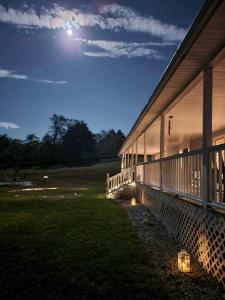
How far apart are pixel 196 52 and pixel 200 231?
2.92 m

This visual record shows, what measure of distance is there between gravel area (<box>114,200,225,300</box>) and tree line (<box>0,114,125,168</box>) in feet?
119

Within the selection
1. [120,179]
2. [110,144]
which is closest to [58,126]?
[110,144]

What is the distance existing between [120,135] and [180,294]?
4024 inches

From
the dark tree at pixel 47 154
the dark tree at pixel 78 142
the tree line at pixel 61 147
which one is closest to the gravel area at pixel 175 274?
the tree line at pixel 61 147

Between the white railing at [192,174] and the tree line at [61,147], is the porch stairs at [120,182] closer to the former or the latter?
the white railing at [192,174]

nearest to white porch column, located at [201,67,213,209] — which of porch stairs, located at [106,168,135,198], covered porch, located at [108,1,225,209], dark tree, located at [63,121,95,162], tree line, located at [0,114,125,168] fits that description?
Answer: covered porch, located at [108,1,225,209]

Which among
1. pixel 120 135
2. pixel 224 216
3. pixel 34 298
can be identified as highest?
pixel 120 135

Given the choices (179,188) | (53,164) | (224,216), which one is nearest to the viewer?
(224,216)

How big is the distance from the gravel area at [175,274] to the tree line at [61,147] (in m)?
36.1

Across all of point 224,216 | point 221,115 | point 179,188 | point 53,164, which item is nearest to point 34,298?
point 224,216

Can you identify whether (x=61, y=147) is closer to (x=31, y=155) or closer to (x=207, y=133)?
(x=31, y=155)

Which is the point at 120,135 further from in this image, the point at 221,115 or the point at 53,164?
the point at 221,115

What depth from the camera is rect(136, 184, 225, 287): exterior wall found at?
4.76 metres

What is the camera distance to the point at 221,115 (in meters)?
10.8
